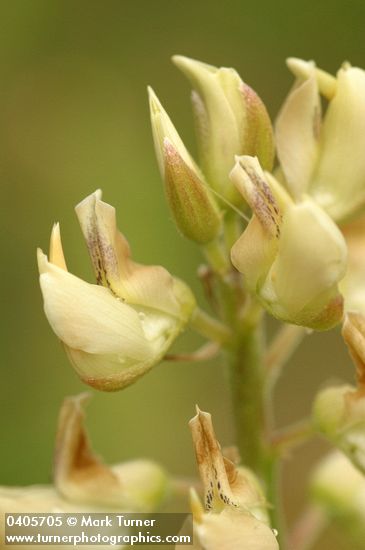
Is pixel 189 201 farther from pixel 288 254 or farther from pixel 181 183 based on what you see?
pixel 288 254

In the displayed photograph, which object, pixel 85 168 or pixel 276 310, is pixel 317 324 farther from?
pixel 85 168

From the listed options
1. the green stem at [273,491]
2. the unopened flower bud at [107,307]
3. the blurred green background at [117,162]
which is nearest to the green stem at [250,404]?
the green stem at [273,491]

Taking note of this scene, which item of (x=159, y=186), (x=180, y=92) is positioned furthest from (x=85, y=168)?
(x=180, y=92)

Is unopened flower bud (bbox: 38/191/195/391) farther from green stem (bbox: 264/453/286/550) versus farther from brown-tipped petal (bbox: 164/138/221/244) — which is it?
green stem (bbox: 264/453/286/550)

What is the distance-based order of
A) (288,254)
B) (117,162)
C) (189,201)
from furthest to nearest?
1. (117,162)
2. (189,201)
3. (288,254)

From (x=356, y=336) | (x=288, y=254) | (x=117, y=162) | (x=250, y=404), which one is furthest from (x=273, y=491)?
(x=117, y=162)
